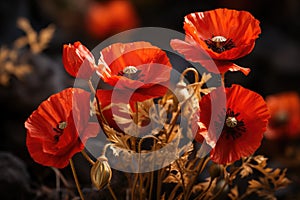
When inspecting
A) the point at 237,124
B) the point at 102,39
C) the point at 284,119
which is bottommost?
the point at 284,119

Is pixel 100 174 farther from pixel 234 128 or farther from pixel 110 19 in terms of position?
pixel 110 19

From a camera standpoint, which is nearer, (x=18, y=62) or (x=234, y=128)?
(x=234, y=128)

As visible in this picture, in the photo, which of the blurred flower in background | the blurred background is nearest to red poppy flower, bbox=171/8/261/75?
the blurred background

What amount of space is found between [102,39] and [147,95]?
3.71 feet

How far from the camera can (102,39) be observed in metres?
1.60

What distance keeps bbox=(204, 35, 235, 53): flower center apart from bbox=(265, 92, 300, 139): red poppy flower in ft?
1.71

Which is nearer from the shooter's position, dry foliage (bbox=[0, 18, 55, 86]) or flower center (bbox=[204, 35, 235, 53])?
flower center (bbox=[204, 35, 235, 53])

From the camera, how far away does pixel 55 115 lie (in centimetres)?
52

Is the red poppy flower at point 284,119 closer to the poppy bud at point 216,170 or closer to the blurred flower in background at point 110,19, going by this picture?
the poppy bud at point 216,170

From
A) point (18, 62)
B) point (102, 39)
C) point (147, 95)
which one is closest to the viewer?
point (147, 95)

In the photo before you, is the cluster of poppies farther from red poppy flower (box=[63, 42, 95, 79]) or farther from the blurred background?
the blurred background

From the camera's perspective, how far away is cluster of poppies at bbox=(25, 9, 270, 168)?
1.61 ft

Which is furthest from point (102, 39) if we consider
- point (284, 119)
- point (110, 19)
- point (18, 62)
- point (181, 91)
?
point (181, 91)

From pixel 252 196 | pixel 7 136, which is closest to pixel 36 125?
pixel 252 196
